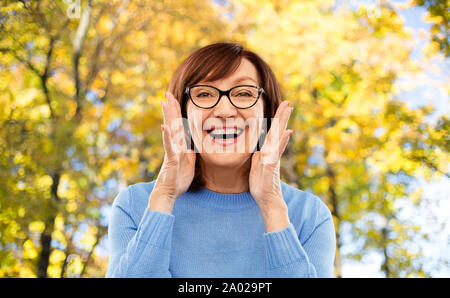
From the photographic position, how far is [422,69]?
24.0 ft

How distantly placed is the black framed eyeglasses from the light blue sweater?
0.48 m

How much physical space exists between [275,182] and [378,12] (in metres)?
6.16

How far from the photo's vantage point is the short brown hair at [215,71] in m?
2.16

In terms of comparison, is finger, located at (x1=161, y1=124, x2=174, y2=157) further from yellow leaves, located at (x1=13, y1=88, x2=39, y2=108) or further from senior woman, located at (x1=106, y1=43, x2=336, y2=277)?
yellow leaves, located at (x1=13, y1=88, x2=39, y2=108)

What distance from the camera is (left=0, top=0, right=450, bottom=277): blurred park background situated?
646 centimetres

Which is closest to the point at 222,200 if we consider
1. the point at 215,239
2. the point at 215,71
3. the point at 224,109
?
the point at 215,239

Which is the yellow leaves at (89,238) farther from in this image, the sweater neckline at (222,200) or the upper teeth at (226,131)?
the upper teeth at (226,131)

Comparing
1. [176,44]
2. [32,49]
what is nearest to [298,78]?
[176,44]

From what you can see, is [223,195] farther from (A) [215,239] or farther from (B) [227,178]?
(A) [215,239]

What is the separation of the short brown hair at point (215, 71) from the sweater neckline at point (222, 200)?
1.9 inches

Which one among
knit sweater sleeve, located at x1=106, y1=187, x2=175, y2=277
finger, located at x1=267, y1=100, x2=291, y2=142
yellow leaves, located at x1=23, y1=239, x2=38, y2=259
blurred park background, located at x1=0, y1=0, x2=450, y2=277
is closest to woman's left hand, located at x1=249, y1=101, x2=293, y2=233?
finger, located at x1=267, y1=100, x2=291, y2=142

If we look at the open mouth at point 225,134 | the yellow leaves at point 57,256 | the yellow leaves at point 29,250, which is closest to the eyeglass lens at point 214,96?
the open mouth at point 225,134

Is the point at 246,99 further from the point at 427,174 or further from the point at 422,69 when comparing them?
the point at 422,69

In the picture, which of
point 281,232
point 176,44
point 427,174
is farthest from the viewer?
point 176,44
